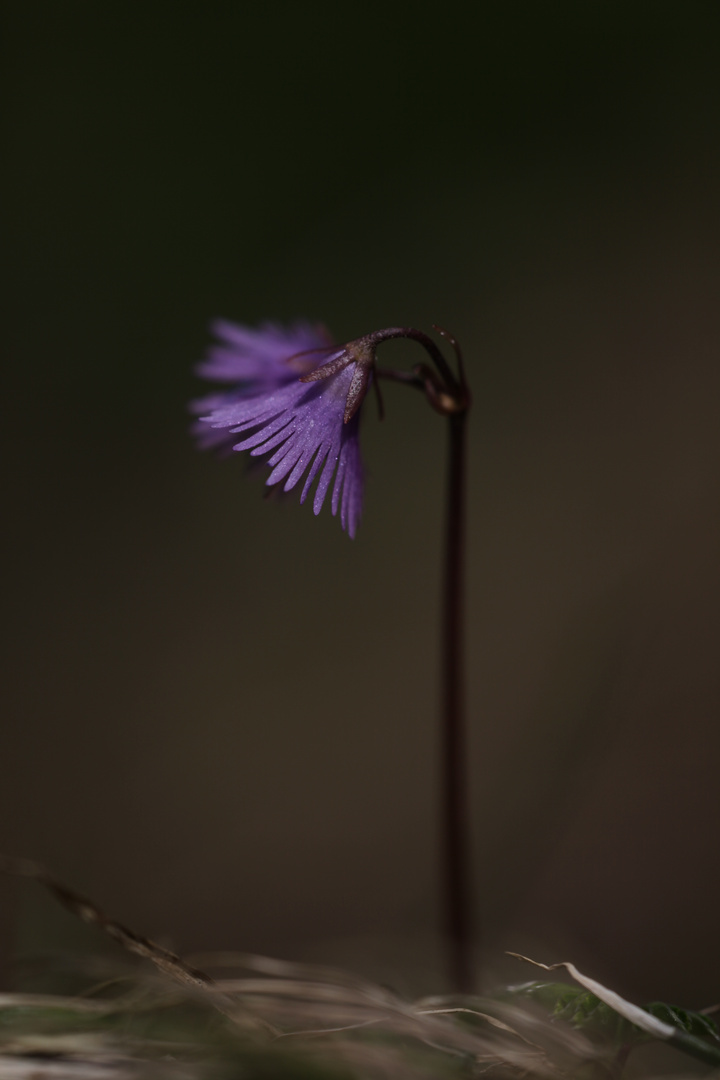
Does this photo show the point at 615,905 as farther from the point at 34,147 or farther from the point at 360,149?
the point at 34,147

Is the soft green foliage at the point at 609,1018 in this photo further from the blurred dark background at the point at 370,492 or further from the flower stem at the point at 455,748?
the blurred dark background at the point at 370,492

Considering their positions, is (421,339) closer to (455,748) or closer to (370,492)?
(455,748)

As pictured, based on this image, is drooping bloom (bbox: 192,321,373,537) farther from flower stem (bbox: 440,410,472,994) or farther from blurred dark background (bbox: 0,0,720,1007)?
blurred dark background (bbox: 0,0,720,1007)

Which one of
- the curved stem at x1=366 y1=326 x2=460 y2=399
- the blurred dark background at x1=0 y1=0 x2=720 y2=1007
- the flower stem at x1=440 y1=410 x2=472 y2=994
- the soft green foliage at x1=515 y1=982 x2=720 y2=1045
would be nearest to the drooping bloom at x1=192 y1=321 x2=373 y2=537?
the curved stem at x1=366 y1=326 x2=460 y2=399

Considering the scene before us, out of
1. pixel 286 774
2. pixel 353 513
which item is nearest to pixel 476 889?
pixel 286 774

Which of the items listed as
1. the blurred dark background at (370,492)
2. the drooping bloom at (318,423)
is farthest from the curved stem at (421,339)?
the blurred dark background at (370,492)
